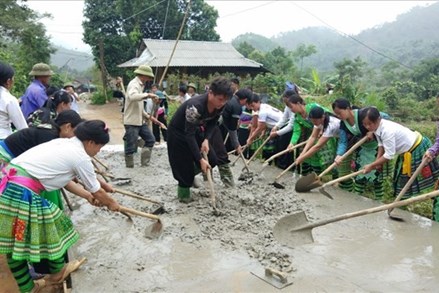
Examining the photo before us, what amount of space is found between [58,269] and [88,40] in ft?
86.4

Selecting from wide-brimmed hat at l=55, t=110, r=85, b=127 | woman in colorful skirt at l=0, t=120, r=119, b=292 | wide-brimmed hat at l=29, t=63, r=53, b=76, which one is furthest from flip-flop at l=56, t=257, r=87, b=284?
wide-brimmed hat at l=29, t=63, r=53, b=76

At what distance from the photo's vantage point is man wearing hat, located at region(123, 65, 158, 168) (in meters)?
5.65

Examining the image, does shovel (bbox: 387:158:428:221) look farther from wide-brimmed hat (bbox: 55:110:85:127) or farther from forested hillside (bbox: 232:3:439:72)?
forested hillside (bbox: 232:3:439:72)

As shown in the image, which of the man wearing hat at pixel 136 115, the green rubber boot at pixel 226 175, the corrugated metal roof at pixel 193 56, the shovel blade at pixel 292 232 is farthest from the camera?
the corrugated metal roof at pixel 193 56

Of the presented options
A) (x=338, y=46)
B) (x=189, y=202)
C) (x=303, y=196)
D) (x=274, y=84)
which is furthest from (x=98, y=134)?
(x=338, y=46)

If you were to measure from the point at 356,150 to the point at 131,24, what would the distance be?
82.8 ft

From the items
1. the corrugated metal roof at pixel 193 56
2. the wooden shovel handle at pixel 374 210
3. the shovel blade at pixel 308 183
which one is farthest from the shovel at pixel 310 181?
the corrugated metal roof at pixel 193 56

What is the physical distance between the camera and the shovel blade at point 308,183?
15.5 feet

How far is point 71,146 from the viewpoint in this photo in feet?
8.26

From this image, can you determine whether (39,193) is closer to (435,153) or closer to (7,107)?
(7,107)

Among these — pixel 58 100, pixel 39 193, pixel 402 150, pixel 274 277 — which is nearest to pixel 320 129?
pixel 402 150

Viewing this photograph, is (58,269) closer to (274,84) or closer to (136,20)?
(274,84)

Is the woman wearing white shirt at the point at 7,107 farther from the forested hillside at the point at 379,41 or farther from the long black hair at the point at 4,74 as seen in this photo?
the forested hillside at the point at 379,41

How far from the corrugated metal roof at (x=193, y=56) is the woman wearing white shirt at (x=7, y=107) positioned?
16.2 meters
